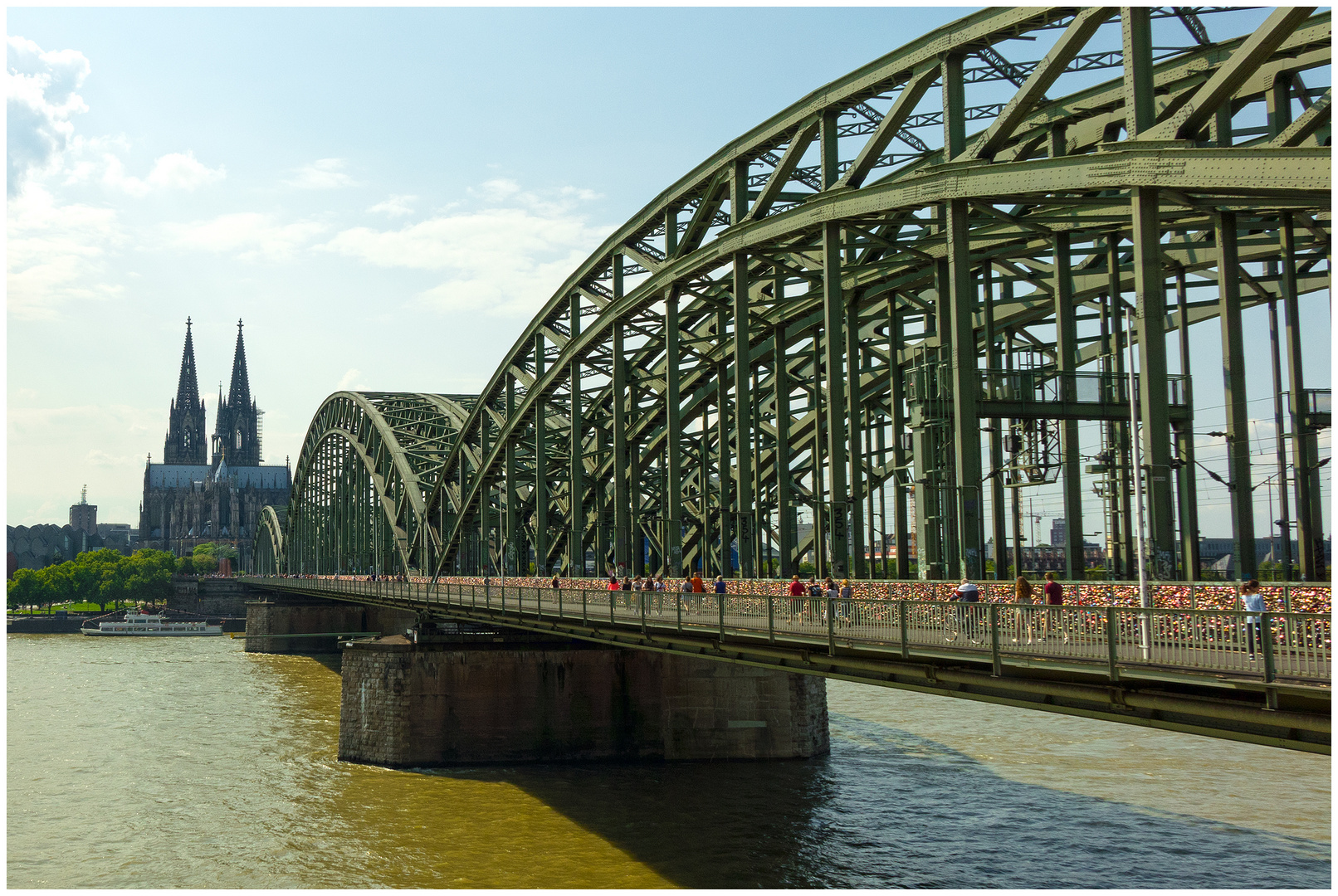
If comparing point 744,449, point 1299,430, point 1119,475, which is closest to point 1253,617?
point 1299,430

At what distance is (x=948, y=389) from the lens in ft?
97.6

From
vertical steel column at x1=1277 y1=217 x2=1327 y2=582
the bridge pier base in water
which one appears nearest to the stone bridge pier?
the bridge pier base in water

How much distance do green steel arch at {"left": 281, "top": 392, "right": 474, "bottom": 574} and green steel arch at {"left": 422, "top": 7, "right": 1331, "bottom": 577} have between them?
35439mm

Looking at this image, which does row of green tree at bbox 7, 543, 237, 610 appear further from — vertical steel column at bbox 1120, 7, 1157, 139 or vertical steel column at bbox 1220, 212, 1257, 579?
vertical steel column at bbox 1120, 7, 1157, 139

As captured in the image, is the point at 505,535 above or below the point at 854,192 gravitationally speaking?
below

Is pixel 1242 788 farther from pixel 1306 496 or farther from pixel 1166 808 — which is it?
pixel 1306 496

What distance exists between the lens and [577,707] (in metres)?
41.8

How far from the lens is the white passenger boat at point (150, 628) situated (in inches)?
4564

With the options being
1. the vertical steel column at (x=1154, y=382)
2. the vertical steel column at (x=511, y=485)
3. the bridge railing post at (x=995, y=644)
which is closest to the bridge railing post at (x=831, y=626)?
the bridge railing post at (x=995, y=644)

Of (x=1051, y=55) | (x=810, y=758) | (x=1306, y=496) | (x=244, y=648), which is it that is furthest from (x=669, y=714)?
(x=244, y=648)

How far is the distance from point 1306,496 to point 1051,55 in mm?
11143

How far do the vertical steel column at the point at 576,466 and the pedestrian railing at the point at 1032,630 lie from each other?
2018cm

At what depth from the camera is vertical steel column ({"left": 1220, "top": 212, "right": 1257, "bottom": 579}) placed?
25156 mm

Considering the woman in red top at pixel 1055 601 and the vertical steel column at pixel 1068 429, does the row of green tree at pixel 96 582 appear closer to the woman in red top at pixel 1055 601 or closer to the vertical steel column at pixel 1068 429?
the vertical steel column at pixel 1068 429
